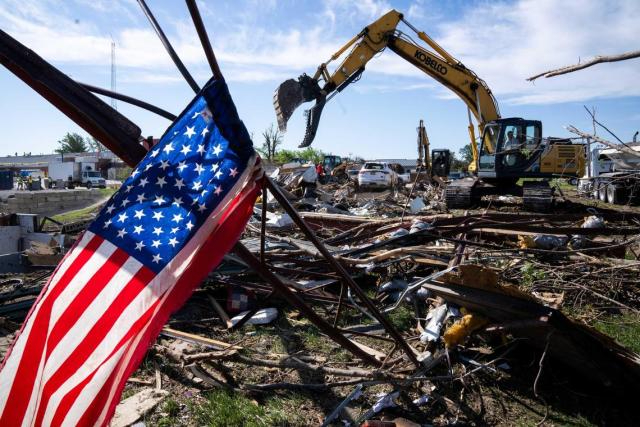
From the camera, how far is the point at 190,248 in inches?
81.9

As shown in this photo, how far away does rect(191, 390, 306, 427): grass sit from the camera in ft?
10.6

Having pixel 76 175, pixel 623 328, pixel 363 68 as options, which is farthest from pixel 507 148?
pixel 76 175

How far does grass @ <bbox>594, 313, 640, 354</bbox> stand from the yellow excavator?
8489mm

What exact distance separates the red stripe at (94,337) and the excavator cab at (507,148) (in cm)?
1335

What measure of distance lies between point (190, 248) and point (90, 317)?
1.96 ft

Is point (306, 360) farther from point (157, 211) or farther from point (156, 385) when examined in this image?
point (157, 211)

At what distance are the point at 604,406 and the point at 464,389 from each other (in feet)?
3.57

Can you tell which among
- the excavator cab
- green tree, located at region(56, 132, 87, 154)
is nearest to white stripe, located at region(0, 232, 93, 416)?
the excavator cab

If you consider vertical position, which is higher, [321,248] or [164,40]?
[164,40]

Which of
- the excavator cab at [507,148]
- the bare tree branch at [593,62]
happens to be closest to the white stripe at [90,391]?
the bare tree branch at [593,62]

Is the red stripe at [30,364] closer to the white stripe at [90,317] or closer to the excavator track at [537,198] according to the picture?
the white stripe at [90,317]

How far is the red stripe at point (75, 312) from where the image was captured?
6.60ft

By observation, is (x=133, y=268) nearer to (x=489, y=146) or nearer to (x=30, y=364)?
(x=30, y=364)

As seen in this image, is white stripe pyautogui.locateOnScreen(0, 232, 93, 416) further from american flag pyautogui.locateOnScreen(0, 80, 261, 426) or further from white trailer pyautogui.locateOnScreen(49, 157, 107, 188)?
white trailer pyautogui.locateOnScreen(49, 157, 107, 188)
